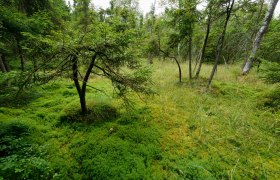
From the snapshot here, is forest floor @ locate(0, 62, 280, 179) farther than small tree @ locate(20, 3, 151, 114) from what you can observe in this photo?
No

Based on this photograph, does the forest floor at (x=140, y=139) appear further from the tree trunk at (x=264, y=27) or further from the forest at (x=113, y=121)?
the tree trunk at (x=264, y=27)

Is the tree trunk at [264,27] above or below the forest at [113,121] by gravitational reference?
above

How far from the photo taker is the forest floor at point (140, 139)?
3.28 meters

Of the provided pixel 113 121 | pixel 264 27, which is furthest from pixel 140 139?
pixel 264 27

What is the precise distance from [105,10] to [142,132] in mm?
20051

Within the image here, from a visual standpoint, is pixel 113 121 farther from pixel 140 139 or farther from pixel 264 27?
pixel 264 27

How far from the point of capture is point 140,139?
14.0ft

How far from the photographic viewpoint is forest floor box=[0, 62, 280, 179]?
3.28m

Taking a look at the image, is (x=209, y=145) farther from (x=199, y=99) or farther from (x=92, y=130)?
(x=92, y=130)

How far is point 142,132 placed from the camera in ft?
14.9

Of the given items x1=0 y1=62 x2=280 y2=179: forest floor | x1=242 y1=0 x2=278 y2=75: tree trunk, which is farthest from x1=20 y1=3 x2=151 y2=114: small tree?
x1=242 y1=0 x2=278 y2=75: tree trunk

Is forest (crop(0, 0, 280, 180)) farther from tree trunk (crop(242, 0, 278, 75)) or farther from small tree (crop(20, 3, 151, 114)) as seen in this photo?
tree trunk (crop(242, 0, 278, 75))

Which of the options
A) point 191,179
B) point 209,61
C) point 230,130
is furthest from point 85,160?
point 209,61

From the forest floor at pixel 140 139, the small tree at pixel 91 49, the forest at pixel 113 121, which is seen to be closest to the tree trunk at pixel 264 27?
the forest at pixel 113 121
